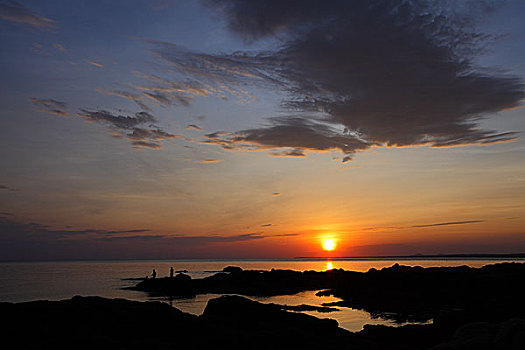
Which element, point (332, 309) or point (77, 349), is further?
point (332, 309)

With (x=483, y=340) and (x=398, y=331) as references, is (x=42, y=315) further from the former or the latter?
(x=398, y=331)

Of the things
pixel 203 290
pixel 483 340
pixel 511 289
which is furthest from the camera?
pixel 203 290

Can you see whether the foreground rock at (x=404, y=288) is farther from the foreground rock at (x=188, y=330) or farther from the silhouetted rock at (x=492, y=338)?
the silhouetted rock at (x=492, y=338)

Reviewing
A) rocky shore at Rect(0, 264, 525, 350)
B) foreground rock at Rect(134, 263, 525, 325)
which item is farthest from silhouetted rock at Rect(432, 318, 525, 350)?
foreground rock at Rect(134, 263, 525, 325)

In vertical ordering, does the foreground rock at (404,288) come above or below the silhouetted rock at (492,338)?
below

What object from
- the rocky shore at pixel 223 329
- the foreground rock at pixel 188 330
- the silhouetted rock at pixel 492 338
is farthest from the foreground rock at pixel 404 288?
the silhouetted rock at pixel 492 338

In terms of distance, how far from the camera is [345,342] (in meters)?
21.4

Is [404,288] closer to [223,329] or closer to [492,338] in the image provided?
[223,329]

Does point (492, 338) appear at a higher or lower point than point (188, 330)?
higher

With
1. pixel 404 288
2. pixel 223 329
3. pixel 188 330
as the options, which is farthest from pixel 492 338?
pixel 404 288

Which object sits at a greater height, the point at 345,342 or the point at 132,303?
the point at 132,303

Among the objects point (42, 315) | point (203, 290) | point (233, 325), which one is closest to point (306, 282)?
point (203, 290)

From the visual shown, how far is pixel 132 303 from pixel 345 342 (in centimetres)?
1196

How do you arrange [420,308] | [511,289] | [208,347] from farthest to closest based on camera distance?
[511,289] < [420,308] < [208,347]
